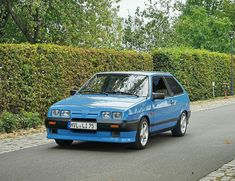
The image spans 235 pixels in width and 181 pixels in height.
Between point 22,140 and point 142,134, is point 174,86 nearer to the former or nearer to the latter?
point 142,134

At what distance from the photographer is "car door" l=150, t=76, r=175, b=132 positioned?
36.2ft

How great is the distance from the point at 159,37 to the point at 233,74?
650 cm

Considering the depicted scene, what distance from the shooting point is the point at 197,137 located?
1267cm

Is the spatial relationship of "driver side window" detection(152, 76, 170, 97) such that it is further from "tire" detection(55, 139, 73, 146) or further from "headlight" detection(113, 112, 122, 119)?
"tire" detection(55, 139, 73, 146)

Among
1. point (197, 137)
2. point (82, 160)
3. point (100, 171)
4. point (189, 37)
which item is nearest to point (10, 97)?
point (197, 137)

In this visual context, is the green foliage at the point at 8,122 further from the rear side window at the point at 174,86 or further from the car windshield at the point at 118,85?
the rear side window at the point at 174,86

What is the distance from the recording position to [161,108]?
11312 mm

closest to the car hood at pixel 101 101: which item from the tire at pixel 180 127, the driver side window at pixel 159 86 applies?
the driver side window at pixel 159 86

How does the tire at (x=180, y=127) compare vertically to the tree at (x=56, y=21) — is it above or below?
below

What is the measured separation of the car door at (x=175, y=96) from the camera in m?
12.2

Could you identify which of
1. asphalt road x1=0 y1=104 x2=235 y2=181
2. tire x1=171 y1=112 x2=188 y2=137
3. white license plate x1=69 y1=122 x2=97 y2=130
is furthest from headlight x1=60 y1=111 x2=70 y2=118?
tire x1=171 y1=112 x2=188 y2=137

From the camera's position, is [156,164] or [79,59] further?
[79,59]

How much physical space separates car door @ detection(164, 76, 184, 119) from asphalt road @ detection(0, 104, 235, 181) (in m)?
0.65

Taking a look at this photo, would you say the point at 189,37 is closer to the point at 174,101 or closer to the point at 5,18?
the point at 5,18
